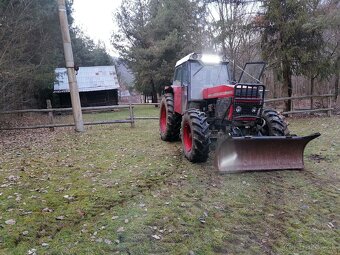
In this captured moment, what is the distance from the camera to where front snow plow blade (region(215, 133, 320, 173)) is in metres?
5.36

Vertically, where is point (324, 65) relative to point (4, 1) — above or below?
below

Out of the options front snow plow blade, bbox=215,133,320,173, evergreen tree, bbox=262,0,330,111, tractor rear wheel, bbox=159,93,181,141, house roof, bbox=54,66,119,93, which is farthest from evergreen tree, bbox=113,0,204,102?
front snow plow blade, bbox=215,133,320,173

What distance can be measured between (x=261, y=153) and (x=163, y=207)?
2.40 metres

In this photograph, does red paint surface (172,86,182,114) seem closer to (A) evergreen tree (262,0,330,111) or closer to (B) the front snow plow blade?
(B) the front snow plow blade

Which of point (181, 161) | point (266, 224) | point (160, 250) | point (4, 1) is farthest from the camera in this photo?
point (4, 1)

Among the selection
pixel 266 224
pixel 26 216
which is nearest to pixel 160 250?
pixel 266 224

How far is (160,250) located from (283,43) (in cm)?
1233

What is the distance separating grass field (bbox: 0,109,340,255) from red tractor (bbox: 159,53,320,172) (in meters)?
0.29

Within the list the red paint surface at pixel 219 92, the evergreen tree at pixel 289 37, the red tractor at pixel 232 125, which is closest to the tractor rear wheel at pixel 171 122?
the red tractor at pixel 232 125

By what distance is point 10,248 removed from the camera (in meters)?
3.10

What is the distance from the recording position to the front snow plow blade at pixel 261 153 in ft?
17.6

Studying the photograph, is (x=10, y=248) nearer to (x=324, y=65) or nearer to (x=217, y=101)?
(x=217, y=101)

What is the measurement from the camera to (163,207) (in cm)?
404

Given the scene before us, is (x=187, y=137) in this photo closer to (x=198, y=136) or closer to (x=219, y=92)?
(x=198, y=136)
